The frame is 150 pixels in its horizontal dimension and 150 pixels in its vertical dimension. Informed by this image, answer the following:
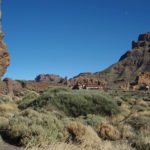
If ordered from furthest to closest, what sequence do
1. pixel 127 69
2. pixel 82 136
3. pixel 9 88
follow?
pixel 127 69, pixel 9 88, pixel 82 136

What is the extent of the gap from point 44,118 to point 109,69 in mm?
141237

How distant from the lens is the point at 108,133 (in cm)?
793

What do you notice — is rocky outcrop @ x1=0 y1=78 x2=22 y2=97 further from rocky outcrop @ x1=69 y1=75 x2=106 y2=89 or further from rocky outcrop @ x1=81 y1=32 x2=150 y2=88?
rocky outcrop @ x1=81 y1=32 x2=150 y2=88

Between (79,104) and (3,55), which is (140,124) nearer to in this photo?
(79,104)

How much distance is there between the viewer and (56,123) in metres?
7.18

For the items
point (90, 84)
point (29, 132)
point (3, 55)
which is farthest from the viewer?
point (90, 84)

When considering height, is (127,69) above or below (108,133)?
above

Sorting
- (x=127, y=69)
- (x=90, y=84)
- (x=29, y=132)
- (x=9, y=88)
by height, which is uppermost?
(x=127, y=69)

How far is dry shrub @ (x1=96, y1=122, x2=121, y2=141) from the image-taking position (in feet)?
25.7

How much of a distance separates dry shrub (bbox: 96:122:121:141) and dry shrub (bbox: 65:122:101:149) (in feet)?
3.74

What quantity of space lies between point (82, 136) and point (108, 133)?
1723 millimetres

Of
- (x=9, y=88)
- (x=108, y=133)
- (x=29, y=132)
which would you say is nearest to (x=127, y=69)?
(x=9, y=88)

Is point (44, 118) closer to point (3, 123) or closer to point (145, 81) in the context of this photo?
point (3, 123)

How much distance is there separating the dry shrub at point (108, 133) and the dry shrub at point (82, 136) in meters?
1.14
